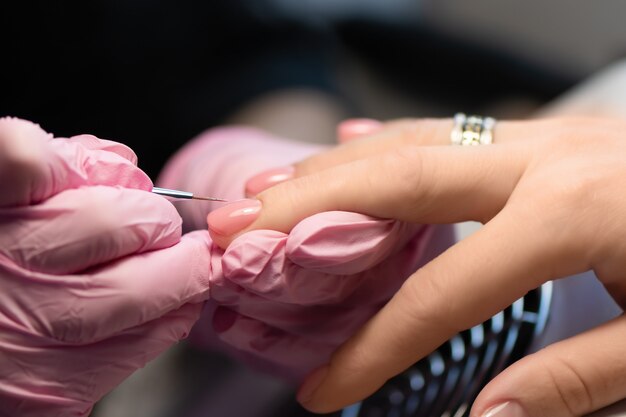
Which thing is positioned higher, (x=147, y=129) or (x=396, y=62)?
(x=396, y=62)

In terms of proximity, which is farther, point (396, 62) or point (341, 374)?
point (396, 62)

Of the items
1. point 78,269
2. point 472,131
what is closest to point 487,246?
→ point 472,131

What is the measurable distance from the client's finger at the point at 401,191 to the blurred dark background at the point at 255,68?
20 centimetres

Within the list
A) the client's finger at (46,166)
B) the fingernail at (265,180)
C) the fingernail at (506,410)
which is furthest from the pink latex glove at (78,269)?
the fingernail at (506,410)

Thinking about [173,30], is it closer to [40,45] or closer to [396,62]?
[40,45]

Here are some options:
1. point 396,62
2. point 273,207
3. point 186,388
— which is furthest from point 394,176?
point 396,62

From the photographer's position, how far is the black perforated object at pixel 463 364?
505mm

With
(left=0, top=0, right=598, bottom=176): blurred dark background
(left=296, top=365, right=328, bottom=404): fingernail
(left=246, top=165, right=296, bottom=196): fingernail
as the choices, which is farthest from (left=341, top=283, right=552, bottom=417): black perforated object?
(left=0, top=0, right=598, bottom=176): blurred dark background

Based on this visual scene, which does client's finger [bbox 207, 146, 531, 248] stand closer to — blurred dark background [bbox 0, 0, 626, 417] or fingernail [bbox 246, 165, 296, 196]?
fingernail [bbox 246, 165, 296, 196]

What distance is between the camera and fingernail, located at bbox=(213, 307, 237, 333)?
0.46 m

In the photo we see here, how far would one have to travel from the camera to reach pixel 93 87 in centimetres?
Result: 82

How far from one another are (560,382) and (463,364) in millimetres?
93

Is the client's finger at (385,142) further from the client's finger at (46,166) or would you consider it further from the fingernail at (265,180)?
the client's finger at (46,166)

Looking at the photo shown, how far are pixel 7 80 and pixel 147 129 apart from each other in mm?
187
